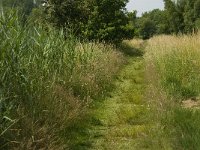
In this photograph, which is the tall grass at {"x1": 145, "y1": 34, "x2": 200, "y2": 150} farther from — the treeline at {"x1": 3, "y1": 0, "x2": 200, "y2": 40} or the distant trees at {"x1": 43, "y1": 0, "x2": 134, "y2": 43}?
the distant trees at {"x1": 43, "y1": 0, "x2": 134, "y2": 43}

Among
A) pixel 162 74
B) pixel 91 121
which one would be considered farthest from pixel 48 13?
pixel 91 121

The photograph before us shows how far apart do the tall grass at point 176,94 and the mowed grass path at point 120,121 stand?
1.08 ft

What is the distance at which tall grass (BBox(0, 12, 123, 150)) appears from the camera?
199 inches

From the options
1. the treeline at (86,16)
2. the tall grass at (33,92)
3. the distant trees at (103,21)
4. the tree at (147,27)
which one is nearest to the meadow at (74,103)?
the tall grass at (33,92)

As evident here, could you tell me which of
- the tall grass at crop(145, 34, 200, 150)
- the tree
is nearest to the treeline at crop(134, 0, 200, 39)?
the tree

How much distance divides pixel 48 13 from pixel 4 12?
11.6 meters

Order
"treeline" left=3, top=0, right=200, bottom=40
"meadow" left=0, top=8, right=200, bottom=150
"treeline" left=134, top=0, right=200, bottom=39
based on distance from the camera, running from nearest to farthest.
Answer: "meadow" left=0, top=8, right=200, bottom=150
"treeline" left=3, top=0, right=200, bottom=40
"treeline" left=134, top=0, right=200, bottom=39

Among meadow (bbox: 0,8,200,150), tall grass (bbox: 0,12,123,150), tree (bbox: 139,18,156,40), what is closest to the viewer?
tall grass (bbox: 0,12,123,150)

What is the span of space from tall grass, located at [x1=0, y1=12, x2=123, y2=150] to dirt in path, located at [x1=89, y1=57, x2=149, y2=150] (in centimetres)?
40

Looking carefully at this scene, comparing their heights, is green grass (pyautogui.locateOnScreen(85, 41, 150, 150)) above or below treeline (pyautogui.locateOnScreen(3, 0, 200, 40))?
below

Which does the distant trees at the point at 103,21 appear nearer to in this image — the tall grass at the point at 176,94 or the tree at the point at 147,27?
the tall grass at the point at 176,94

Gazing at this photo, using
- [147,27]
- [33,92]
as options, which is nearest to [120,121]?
[33,92]

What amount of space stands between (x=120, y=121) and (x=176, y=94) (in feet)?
5.57

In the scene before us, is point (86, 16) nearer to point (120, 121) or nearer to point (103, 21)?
point (103, 21)
